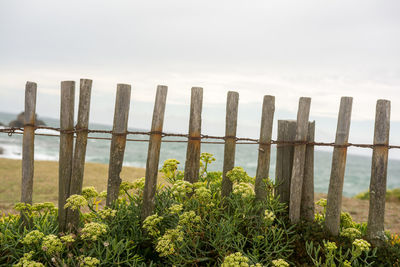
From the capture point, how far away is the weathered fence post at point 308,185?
461 cm

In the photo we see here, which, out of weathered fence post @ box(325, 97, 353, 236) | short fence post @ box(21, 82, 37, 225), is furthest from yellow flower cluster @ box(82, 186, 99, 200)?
weathered fence post @ box(325, 97, 353, 236)

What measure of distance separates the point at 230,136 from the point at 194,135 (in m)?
0.49

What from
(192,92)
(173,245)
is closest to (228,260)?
(173,245)

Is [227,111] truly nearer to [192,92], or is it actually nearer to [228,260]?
[192,92]

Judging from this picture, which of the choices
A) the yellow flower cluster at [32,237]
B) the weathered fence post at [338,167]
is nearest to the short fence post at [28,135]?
the yellow flower cluster at [32,237]

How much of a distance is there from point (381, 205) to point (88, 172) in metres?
14.4

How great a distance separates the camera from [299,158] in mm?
4488

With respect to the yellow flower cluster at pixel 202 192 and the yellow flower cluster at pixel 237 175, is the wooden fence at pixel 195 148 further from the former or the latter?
the yellow flower cluster at pixel 202 192

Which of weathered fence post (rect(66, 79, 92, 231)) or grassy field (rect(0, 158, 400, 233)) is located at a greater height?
weathered fence post (rect(66, 79, 92, 231))

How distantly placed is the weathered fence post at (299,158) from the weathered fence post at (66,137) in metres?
3.07

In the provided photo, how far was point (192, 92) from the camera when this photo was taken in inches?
175

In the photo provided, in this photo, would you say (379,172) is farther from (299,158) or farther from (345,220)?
(299,158)

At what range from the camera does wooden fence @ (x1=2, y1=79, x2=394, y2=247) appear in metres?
4.34

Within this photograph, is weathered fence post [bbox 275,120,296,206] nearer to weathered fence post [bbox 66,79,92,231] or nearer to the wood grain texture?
weathered fence post [bbox 66,79,92,231]
